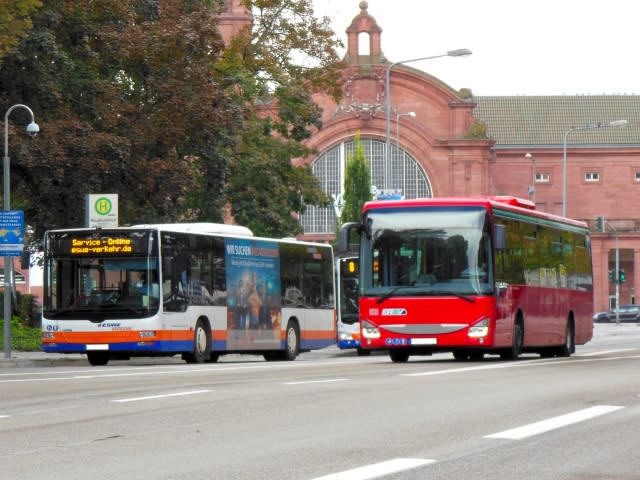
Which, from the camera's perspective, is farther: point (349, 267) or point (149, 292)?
point (349, 267)

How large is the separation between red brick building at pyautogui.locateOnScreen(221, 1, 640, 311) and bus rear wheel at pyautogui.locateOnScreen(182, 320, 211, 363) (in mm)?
56054

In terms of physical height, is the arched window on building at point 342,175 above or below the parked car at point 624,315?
above

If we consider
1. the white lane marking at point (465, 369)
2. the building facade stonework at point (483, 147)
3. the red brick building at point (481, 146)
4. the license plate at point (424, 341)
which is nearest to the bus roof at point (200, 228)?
the license plate at point (424, 341)

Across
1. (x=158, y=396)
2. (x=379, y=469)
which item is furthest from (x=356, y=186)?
(x=379, y=469)

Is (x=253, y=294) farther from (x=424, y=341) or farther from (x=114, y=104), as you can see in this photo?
(x=424, y=341)

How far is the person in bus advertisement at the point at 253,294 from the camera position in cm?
3322

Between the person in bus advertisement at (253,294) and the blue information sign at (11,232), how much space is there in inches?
171

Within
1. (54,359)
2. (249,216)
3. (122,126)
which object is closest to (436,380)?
(54,359)

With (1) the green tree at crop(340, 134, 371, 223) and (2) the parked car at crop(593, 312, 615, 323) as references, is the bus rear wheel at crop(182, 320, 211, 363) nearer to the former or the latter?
(1) the green tree at crop(340, 134, 371, 223)

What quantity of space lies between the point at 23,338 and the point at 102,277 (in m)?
10.5

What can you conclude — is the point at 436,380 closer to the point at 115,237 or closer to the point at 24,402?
the point at 24,402

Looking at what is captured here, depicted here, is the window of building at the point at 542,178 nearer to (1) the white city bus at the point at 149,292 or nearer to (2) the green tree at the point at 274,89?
(2) the green tree at the point at 274,89

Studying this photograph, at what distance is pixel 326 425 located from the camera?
12477 millimetres

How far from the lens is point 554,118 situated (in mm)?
114688
